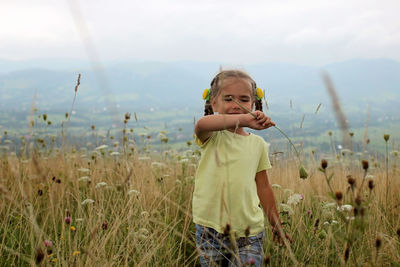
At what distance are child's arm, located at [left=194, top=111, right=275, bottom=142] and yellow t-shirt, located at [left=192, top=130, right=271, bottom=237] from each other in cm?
12

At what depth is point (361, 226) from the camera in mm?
1029

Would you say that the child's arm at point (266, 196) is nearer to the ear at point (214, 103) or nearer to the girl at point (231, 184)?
the girl at point (231, 184)

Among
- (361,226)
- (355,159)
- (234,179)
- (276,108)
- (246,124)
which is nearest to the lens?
(361,226)

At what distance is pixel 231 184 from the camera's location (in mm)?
1864

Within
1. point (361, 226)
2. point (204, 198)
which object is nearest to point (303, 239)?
point (204, 198)

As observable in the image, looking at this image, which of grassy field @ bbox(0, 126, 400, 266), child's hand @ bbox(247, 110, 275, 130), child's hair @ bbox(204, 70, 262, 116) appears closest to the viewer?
child's hand @ bbox(247, 110, 275, 130)

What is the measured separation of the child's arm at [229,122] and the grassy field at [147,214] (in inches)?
Answer: 14.2

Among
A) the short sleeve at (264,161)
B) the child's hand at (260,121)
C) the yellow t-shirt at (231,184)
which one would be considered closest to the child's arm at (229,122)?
the child's hand at (260,121)

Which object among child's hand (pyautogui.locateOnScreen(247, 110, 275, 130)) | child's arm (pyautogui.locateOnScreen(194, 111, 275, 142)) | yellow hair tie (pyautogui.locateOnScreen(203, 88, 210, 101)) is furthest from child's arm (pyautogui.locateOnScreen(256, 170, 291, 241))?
child's hand (pyautogui.locateOnScreen(247, 110, 275, 130))

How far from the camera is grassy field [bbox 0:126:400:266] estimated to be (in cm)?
176

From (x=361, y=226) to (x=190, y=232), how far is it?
68.8 inches

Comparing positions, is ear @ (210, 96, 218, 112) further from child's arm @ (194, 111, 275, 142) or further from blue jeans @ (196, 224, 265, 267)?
blue jeans @ (196, 224, 265, 267)

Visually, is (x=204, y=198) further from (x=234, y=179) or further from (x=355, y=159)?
(x=355, y=159)

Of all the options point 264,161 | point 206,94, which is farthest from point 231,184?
point 206,94
